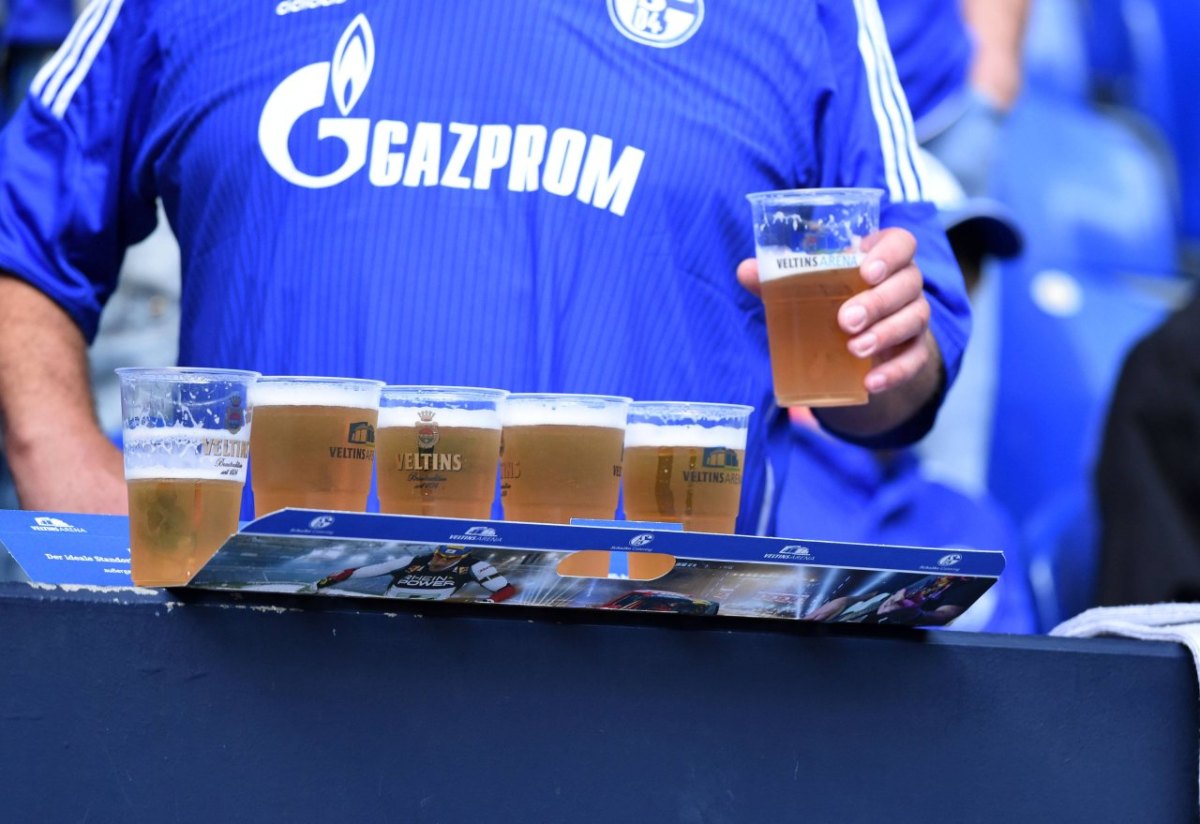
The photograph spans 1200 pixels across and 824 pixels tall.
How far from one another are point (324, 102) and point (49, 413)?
20.3 inches

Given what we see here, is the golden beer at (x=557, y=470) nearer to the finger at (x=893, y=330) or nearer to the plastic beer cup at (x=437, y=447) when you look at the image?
the plastic beer cup at (x=437, y=447)

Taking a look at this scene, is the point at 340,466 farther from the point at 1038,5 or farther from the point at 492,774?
the point at 1038,5

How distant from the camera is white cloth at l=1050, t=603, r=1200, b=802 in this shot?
133 cm

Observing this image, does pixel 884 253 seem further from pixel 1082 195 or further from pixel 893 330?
pixel 1082 195

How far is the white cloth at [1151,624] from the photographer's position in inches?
52.2

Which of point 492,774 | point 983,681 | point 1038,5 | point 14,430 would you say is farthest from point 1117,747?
point 1038,5

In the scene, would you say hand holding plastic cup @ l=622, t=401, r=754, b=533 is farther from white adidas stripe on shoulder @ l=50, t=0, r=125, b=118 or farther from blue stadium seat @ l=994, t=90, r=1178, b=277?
blue stadium seat @ l=994, t=90, r=1178, b=277

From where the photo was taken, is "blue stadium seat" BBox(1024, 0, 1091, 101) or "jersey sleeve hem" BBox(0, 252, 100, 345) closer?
"jersey sleeve hem" BBox(0, 252, 100, 345)

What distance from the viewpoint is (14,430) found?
1936 mm

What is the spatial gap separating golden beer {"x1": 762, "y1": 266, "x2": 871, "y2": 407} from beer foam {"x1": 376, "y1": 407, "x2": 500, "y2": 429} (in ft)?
1.23

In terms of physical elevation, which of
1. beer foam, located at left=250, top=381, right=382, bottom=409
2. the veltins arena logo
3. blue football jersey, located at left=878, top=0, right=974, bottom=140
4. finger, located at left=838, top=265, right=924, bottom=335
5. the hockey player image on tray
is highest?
blue football jersey, located at left=878, top=0, right=974, bottom=140

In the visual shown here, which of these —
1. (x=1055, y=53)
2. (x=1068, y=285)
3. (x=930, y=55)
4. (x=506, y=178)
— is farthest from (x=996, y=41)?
(x=506, y=178)

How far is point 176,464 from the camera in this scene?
1.22 metres

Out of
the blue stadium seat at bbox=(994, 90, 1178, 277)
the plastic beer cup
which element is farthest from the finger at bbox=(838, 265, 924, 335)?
the blue stadium seat at bbox=(994, 90, 1178, 277)
